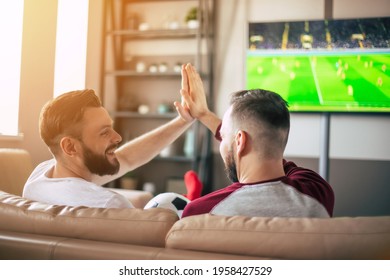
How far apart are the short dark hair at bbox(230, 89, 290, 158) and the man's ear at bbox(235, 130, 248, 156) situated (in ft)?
0.10

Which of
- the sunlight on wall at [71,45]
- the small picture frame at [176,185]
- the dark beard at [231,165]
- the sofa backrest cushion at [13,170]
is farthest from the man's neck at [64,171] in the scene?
the small picture frame at [176,185]

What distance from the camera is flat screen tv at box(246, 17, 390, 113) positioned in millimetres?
3242

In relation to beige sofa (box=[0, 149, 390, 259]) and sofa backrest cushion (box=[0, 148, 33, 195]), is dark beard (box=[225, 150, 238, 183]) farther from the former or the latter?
sofa backrest cushion (box=[0, 148, 33, 195])

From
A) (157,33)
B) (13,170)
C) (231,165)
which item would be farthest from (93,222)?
(157,33)

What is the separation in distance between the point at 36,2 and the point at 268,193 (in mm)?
2764

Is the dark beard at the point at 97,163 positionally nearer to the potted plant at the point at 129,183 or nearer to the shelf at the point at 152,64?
the shelf at the point at 152,64

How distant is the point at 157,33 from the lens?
3.77m

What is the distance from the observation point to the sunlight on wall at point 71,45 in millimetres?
3404

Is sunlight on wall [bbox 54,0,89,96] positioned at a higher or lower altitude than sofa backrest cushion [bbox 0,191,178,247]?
higher

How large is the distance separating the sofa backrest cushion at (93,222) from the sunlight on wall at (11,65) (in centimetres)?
214

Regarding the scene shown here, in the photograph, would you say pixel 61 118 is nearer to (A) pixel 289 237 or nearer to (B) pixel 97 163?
(B) pixel 97 163

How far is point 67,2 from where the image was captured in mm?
3518

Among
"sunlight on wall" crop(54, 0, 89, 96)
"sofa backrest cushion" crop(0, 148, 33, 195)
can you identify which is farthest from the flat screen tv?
"sofa backrest cushion" crop(0, 148, 33, 195)
